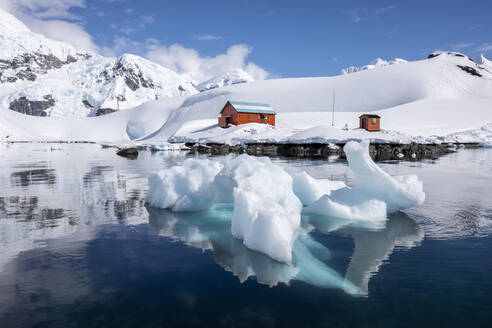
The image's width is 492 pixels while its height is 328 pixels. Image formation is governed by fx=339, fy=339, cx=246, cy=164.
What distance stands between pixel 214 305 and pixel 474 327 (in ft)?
10.2

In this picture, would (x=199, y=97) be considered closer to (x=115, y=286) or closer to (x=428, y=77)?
(x=428, y=77)

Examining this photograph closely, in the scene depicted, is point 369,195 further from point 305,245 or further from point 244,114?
point 244,114

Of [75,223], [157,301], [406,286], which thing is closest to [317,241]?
[406,286]

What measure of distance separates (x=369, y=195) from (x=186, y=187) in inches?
204

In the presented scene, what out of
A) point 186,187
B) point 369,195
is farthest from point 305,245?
point 186,187

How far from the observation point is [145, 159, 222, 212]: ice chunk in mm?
9797

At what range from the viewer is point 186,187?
32.8 ft

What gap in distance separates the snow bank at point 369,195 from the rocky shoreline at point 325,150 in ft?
77.4

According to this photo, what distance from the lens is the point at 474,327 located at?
3.94 meters

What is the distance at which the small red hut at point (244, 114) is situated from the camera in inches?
2394

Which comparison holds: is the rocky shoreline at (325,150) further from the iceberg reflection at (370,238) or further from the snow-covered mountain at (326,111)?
the iceberg reflection at (370,238)

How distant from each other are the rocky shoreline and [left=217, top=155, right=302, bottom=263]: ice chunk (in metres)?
24.9

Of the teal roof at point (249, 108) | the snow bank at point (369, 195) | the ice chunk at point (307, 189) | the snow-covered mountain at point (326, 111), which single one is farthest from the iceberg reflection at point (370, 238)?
the teal roof at point (249, 108)

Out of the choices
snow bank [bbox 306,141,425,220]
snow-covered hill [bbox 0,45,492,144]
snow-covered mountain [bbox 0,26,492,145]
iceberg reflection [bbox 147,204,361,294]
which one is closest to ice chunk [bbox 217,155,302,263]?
iceberg reflection [bbox 147,204,361,294]
